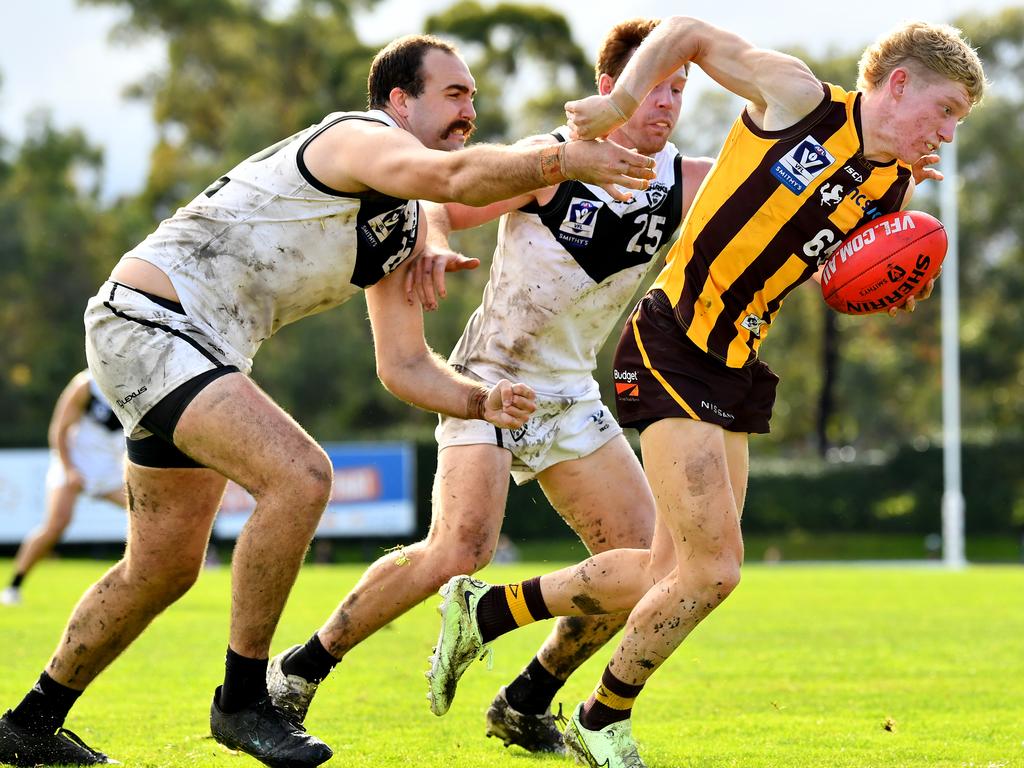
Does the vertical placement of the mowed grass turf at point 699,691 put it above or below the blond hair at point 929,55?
below

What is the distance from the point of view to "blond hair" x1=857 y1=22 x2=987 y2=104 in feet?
15.8

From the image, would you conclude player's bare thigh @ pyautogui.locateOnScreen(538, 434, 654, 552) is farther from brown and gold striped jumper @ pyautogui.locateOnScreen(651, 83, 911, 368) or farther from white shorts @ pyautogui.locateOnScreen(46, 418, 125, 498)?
white shorts @ pyautogui.locateOnScreen(46, 418, 125, 498)

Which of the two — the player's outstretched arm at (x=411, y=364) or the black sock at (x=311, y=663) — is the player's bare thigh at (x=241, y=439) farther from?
the black sock at (x=311, y=663)

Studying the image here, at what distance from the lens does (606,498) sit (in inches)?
236

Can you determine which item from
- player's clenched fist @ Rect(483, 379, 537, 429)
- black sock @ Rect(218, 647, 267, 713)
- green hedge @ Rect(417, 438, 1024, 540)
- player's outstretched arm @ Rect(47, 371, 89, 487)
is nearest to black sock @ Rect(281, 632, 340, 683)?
black sock @ Rect(218, 647, 267, 713)

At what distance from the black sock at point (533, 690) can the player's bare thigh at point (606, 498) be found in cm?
57

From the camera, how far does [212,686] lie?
7.68m

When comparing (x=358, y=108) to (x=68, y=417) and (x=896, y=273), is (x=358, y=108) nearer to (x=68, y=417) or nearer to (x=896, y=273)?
(x=68, y=417)

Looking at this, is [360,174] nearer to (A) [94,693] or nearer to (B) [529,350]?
(B) [529,350]

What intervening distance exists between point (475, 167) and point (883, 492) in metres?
33.5

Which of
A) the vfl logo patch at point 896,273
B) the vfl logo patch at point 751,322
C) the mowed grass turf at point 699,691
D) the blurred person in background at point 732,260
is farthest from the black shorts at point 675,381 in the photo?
the mowed grass turf at point 699,691

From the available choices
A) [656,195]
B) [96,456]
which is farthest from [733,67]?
[96,456]

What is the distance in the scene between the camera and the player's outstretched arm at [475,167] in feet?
14.0

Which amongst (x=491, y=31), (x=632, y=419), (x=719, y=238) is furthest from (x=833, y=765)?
(x=491, y=31)
